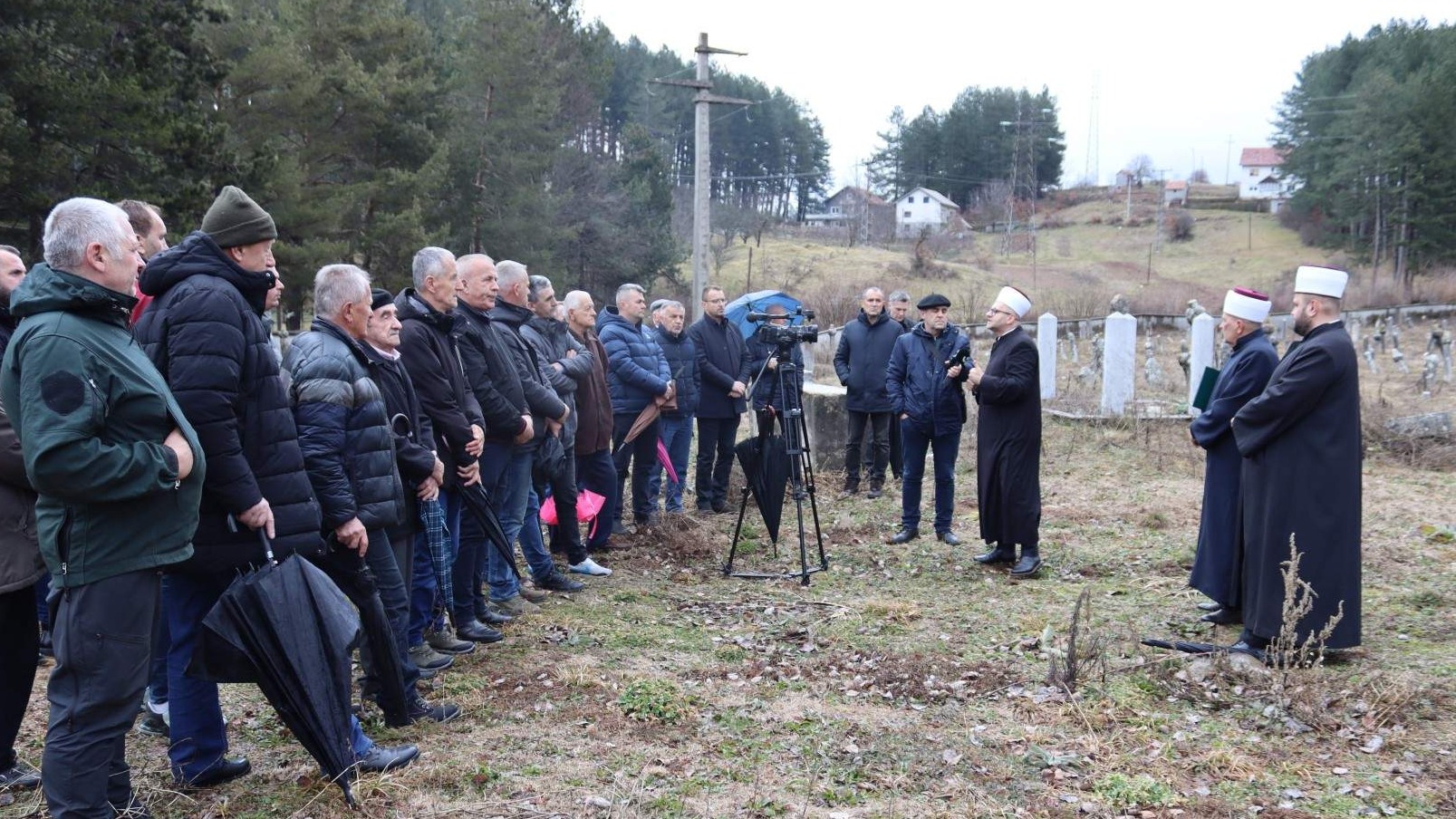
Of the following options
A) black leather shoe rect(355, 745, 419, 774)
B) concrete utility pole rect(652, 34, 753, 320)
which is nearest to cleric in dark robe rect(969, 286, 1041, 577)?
black leather shoe rect(355, 745, 419, 774)

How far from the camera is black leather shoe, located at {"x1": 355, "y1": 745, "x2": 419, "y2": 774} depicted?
377cm

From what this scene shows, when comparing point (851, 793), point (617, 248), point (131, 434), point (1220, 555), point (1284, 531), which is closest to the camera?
point (131, 434)

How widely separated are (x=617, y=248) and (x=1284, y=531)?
3042 centimetres

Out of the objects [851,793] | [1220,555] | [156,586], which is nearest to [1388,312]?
[1220,555]

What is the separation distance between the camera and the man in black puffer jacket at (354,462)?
391 cm

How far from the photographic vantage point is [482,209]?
27891mm

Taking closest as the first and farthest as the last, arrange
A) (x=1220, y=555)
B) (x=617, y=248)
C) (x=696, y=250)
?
1. (x=1220, y=555)
2. (x=696, y=250)
3. (x=617, y=248)

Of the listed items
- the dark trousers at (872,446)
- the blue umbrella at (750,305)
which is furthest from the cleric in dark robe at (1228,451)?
the blue umbrella at (750,305)

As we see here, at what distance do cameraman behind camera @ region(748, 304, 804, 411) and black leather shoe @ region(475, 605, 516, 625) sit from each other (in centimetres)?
251

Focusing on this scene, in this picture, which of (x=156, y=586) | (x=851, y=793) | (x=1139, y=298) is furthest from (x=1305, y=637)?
(x=1139, y=298)

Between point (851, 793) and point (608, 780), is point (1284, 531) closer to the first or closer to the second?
point (851, 793)

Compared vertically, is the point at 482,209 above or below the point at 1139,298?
above

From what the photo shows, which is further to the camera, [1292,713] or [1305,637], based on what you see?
[1305,637]

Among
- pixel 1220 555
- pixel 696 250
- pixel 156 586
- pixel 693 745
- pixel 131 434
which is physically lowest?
pixel 693 745
